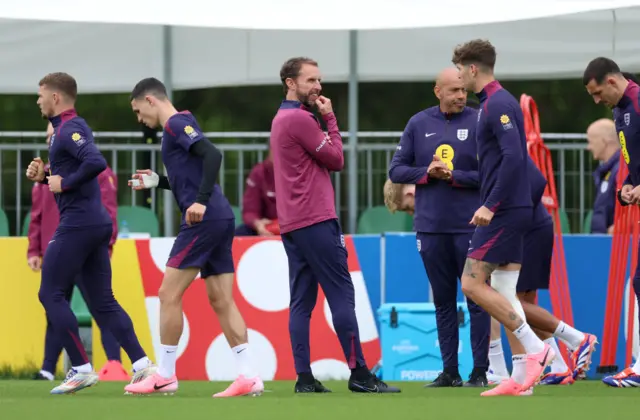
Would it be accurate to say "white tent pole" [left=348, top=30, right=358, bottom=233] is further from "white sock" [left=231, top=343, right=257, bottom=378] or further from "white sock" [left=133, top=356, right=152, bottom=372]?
"white sock" [left=231, top=343, right=257, bottom=378]

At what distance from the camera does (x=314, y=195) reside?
8375 mm

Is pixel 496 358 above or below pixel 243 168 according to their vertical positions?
below

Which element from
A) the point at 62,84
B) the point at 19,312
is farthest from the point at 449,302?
the point at 19,312

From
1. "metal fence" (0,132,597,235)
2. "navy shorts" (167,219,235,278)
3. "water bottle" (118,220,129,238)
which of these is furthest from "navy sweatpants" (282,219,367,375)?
"metal fence" (0,132,597,235)

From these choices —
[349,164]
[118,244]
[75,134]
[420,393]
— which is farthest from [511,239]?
[349,164]

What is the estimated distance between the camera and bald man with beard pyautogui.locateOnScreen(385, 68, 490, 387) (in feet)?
30.1

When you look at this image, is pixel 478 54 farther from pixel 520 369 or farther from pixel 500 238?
pixel 520 369

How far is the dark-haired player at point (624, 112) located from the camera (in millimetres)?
8789

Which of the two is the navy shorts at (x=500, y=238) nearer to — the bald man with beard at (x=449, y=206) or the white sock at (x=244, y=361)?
the bald man with beard at (x=449, y=206)

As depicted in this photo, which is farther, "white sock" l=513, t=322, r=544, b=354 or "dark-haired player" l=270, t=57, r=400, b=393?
"dark-haired player" l=270, t=57, r=400, b=393

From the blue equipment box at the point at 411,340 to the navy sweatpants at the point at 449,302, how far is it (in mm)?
1533

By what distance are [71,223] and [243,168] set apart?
179 inches

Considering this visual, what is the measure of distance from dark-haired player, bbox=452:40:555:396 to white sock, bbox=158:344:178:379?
1.69 m

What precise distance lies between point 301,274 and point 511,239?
4.30 feet
